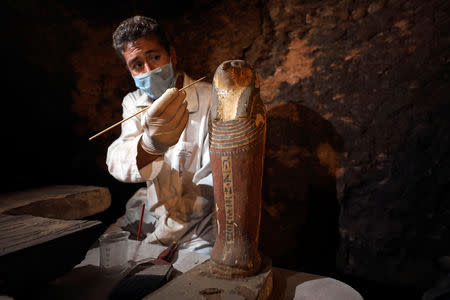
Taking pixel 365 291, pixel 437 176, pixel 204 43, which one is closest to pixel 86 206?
pixel 204 43

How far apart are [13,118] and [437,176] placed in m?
2.61

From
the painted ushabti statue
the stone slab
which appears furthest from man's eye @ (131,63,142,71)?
the stone slab

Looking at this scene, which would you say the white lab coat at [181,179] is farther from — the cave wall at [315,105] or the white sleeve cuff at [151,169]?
the cave wall at [315,105]

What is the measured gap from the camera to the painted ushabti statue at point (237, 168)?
901 millimetres

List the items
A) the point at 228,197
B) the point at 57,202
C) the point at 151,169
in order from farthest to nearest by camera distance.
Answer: the point at 57,202, the point at 151,169, the point at 228,197

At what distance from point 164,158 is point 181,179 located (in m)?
0.15

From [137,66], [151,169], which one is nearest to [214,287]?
[151,169]

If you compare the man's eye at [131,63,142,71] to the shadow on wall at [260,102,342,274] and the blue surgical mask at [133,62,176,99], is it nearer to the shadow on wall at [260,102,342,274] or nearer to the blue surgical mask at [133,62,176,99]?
the blue surgical mask at [133,62,176,99]

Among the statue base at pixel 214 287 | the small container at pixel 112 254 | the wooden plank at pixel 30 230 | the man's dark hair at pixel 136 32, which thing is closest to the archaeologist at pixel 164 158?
the man's dark hair at pixel 136 32

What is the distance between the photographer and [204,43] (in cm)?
183

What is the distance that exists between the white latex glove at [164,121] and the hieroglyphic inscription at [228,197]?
0.33 metres

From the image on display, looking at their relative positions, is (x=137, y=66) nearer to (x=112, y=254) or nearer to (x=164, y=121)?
(x=164, y=121)

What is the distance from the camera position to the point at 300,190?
1409 millimetres

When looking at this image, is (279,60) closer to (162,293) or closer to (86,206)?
(162,293)
